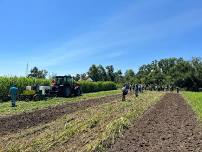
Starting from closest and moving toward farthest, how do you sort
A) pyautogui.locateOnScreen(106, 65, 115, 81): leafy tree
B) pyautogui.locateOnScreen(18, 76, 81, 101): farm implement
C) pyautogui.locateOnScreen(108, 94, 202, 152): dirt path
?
pyautogui.locateOnScreen(108, 94, 202, 152): dirt path < pyautogui.locateOnScreen(18, 76, 81, 101): farm implement < pyautogui.locateOnScreen(106, 65, 115, 81): leafy tree

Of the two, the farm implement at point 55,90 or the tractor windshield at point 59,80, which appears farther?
the tractor windshield at point 59,80

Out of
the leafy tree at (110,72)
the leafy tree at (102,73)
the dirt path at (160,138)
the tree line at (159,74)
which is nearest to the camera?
the dirt path at (160,138)

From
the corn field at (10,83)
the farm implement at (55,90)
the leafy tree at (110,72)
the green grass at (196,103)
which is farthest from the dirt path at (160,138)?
the leafy tree at (110,72)

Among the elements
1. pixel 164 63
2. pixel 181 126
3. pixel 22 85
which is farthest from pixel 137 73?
pixel 181 126

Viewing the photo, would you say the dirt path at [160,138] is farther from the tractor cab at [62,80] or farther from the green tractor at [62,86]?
the tractor cab at [62,80]

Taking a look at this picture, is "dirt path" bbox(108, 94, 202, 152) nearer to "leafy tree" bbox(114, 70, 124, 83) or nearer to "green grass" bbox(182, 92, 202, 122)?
"green grass" bbox(182, 92, 202, 122)

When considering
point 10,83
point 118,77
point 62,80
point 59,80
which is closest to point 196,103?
point 62,80

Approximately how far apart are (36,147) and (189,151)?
4.37 m

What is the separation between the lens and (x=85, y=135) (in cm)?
1512

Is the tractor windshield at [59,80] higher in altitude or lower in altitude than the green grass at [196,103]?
higher

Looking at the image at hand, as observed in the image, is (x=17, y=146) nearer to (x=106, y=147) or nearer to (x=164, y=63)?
(x=106, y=147)

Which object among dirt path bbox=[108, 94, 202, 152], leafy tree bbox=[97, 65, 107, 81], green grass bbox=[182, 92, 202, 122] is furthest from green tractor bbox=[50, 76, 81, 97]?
leafy tree bbox=[97, 65, 107, 81]

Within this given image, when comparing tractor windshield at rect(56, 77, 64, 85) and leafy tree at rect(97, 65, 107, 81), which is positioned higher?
leafy tree at rect(97, 65, 107, 81)

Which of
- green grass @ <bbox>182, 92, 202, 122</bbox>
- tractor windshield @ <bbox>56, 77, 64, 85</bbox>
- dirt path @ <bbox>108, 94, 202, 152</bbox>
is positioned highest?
tractor windshield @ <bbox>56, 77, 64, 85</bbox>
